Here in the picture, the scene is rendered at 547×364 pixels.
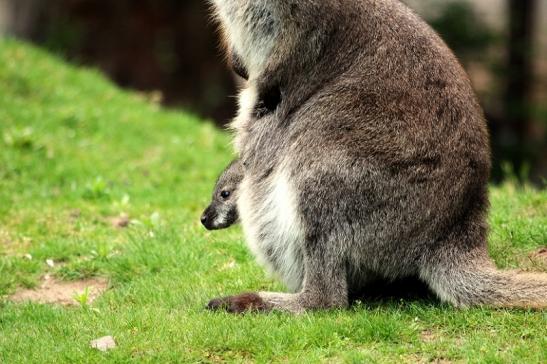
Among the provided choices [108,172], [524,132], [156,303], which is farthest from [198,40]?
[156,303]

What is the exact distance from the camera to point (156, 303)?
7027 millimetres

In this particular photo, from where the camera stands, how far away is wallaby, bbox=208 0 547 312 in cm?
625

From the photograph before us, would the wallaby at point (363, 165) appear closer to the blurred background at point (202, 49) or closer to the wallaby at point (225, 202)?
the wallaby at point (225, 202)

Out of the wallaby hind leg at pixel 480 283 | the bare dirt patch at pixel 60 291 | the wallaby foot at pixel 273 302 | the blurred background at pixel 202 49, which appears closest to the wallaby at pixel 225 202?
the wallaby foot at pixel 273 302

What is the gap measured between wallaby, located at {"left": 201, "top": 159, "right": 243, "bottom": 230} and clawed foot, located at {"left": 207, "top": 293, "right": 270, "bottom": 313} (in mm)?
989

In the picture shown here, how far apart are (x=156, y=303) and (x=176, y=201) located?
329 cm

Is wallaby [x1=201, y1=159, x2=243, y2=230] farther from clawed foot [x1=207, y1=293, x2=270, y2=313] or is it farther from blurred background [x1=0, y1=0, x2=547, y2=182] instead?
blurred background [x1=0, y1=0, x2=547, y2=182]

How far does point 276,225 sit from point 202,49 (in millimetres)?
13496

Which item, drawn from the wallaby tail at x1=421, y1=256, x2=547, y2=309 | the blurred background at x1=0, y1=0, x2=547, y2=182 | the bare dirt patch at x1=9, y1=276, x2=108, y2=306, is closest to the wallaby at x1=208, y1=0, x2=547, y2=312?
the wallaby tail at x1=421, y1=256, x2=547, y2=309

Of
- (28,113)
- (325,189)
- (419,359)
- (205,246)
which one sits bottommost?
(28,113)

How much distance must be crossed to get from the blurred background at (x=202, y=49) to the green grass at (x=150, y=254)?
111 inches

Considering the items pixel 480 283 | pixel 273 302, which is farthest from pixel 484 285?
pixel 273 302

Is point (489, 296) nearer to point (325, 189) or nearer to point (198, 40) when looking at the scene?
point (325, 189)

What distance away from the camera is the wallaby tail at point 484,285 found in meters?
6.09
